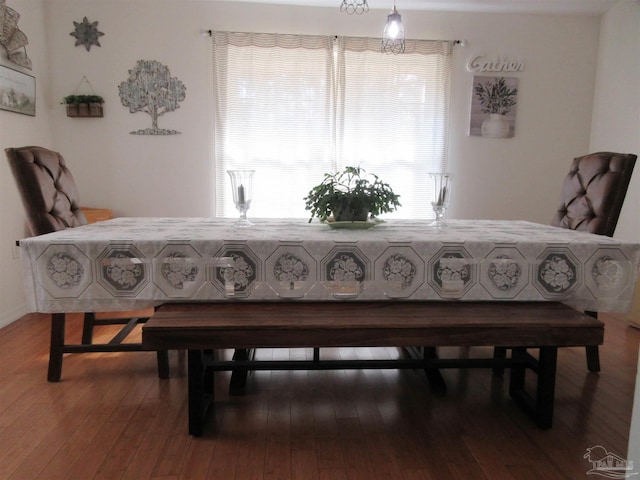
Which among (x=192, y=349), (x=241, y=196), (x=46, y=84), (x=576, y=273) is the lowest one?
(x=192, y=349)

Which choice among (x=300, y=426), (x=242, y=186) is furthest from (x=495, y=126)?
(x=300, y=426)

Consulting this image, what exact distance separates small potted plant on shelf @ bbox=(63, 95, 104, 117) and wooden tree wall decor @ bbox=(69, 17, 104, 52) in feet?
1.35

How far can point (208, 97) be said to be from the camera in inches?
142

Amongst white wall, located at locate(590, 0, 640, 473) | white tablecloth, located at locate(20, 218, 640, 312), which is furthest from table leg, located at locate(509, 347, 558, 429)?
white wall, located at locate(590, 0, 640, 473)

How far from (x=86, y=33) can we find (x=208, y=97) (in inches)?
41.0

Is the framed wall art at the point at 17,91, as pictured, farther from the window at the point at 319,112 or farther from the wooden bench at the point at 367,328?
the wooden bench at the point at 367,328

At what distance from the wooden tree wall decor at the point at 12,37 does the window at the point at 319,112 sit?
1332mm

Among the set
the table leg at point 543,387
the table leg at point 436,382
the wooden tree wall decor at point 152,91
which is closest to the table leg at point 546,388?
the table leg at point 543,387

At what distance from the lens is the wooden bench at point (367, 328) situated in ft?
4.90

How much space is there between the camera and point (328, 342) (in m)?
1.52

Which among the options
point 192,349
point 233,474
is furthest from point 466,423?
point 192,349

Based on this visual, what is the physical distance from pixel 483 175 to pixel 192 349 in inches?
125

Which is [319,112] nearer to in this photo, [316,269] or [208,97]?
[208,97]

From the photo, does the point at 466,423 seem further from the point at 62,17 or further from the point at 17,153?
the point at 62,17
